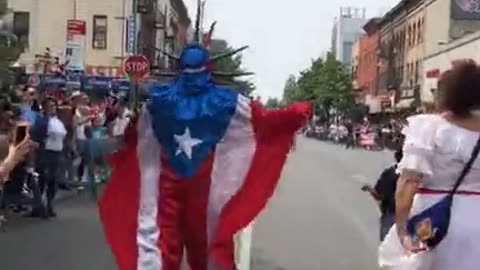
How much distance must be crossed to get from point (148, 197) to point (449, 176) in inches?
88.9

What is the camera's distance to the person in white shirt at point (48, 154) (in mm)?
16344

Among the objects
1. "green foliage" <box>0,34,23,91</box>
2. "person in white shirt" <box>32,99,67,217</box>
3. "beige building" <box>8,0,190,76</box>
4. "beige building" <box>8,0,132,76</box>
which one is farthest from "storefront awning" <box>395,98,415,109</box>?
"person in white shirt" <box>32,99,67,217</box>

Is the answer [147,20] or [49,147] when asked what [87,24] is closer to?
[147,20]

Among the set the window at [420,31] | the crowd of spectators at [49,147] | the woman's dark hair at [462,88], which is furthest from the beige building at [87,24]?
the woman's dark hair at [462,88]

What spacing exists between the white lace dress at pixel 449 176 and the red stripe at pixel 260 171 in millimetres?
1763

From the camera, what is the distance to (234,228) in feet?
23.7

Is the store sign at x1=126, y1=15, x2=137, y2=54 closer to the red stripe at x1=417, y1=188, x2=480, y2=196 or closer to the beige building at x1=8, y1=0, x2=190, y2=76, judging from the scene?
the beige building at x1=8, y1=0, x2=190, y2=76

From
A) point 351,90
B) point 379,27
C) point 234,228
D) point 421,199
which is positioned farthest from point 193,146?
point 351,90

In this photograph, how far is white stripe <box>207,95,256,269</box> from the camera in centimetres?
712

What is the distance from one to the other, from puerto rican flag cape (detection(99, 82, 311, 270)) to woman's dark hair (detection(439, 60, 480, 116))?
1725 mm

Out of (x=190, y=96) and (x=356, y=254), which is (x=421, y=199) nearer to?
(x=190, y=96)

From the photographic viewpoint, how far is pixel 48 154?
55.0 ft

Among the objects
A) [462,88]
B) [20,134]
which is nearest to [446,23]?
[462,88]

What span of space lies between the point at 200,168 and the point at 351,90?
110718 mm
